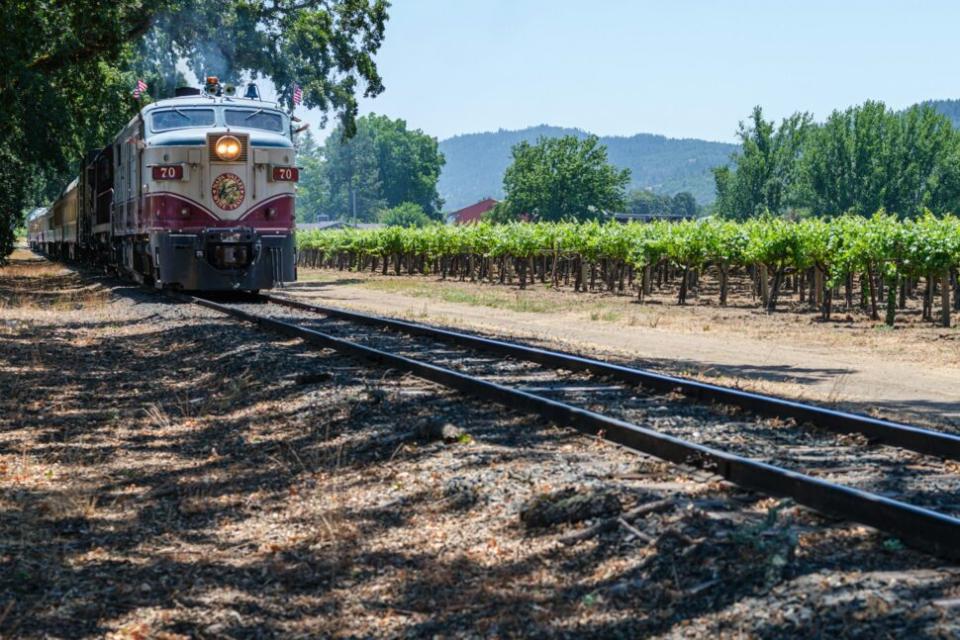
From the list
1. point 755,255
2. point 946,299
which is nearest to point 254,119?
point 755,255

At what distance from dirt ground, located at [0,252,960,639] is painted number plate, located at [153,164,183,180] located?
10.4m

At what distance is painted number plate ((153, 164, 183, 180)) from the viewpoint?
19484 millimetres

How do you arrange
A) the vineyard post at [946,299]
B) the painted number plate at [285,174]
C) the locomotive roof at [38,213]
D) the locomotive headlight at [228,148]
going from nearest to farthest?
the locomotive headlight at [228,148], the painted number plate at [285,174], the vineyard post at [946,299], the locomotive roof at [38,213]

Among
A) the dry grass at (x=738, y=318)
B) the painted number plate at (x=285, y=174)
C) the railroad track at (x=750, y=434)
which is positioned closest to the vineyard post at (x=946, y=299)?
the dry grass at (x=738, y=318)

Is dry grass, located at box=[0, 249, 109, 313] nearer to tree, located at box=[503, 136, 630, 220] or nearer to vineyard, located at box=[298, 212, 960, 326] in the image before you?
vineyard, located at box=[298, 212, 960, 326]

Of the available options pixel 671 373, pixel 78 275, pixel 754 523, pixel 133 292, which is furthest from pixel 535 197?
pixel 754 523

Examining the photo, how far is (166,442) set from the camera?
332 inches

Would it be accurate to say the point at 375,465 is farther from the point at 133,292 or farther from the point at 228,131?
the point at 133,292

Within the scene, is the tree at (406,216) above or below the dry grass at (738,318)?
above

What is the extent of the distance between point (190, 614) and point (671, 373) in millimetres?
8335

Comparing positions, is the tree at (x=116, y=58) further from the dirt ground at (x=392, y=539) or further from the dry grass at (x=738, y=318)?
the dirt ground at (x=392, y=539)

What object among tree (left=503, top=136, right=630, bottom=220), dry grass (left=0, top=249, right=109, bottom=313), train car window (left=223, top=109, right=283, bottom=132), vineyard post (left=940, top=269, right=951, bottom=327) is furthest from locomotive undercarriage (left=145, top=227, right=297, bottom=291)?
tree (left=503, top=136, right=630, bottom=220)

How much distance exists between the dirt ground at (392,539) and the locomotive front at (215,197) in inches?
402

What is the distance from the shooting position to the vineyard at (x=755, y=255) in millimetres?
23000
